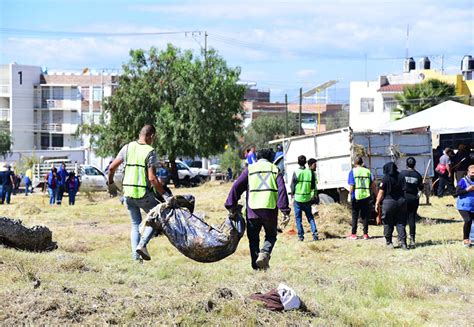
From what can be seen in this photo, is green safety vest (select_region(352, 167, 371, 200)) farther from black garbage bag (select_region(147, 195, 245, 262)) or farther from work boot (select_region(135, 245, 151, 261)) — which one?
work boot (select_region(135, 245, 151, 261))

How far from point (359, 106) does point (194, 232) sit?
64.1m

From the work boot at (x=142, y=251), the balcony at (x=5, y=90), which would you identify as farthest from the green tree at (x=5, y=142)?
the work boot at (x=142, y=251)

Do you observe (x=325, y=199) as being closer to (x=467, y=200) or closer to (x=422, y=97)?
(x=467, y=200)

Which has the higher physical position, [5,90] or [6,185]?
[5,90]

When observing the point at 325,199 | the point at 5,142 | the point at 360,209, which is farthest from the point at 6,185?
the point at 5,142

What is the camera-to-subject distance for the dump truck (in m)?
19.1

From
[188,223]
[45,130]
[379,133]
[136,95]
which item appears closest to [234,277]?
[188,223]

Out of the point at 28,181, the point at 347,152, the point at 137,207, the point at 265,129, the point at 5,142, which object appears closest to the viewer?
the point at 137,207

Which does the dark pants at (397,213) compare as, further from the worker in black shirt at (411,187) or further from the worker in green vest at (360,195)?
the worker in green vest at (360,195)

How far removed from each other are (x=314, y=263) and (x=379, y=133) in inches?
299

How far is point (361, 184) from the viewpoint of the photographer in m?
16.1

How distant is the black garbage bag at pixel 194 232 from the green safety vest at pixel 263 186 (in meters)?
0.45

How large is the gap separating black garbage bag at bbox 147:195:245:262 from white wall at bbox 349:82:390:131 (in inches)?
2386

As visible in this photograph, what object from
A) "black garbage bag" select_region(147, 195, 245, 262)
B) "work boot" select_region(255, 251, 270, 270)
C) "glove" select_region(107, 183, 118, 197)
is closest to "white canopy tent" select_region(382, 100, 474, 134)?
"glove" select_region(107, 183, 118, 197)
